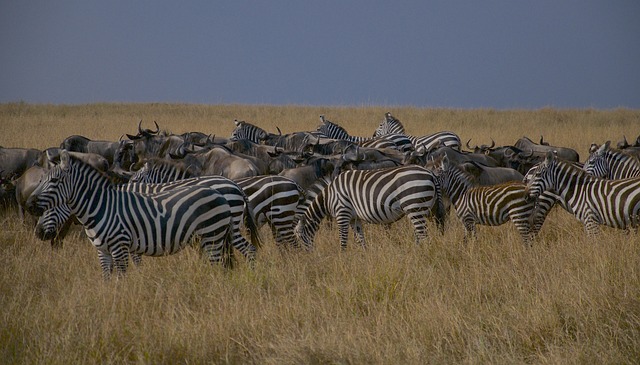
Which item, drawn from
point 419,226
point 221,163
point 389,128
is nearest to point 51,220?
point 221,163

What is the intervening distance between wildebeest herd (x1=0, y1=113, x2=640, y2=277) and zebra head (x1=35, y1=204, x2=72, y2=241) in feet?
0.06

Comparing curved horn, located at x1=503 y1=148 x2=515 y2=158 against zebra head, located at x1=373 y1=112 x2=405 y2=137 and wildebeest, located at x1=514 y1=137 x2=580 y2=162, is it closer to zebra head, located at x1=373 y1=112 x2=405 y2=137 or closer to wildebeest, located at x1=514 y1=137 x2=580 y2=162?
wildebeest, located at x1=514 y1=137 x2=580 y2=162

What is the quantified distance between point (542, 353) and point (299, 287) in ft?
8.12

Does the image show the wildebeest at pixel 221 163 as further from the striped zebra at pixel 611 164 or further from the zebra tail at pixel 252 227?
the striped zebra at pixel 611 164

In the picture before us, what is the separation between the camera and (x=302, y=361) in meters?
5.57

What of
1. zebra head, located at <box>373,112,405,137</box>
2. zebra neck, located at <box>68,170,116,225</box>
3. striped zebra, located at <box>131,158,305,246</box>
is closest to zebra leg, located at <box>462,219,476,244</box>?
striped zebra, located at <box>131,158,305,246</box>

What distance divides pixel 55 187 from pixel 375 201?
14.0ft

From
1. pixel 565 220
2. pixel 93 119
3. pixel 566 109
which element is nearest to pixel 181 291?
pixel 565 220

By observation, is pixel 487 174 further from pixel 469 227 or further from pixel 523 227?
pixel 523 227

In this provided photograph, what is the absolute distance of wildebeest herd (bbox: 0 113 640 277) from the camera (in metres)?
7.41

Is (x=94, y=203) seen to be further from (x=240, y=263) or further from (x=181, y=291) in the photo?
(x=240, y=263)

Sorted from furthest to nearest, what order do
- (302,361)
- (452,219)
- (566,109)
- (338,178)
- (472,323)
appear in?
(566,109), (452,219), (338,178), (472,323), (302,361)

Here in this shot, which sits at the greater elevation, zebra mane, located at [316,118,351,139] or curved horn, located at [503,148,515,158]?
zebra mane, located at [316,118,351,139]

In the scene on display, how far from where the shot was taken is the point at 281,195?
9.35 metres
